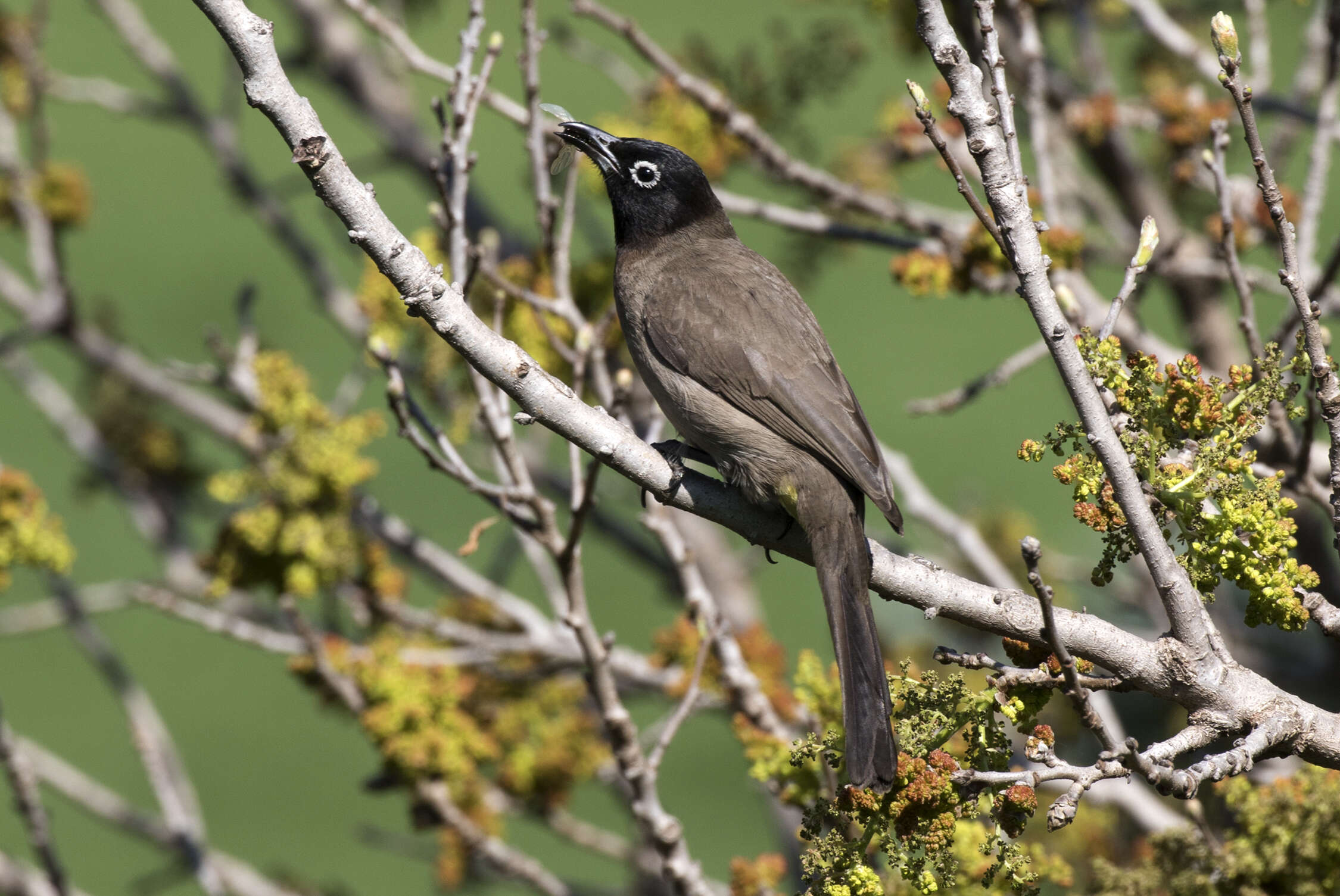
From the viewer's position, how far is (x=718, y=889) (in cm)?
406

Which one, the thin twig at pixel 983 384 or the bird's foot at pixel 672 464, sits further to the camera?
the thin twig at pixel 983 384

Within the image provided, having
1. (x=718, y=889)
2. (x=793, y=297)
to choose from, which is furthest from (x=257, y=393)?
(x=718, y=889)

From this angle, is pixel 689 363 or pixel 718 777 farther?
pixel 718 777

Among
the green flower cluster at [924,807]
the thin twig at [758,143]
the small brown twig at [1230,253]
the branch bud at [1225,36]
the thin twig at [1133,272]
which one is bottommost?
the green flower cluster at [924,807]

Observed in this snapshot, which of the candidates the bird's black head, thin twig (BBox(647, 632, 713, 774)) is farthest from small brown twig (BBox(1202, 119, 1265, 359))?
the bird's black head

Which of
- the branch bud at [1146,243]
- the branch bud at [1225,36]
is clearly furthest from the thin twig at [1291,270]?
the branch bud at [1146,243]

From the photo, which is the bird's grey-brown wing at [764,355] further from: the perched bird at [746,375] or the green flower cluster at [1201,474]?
the green flower cluster at [1201,474]

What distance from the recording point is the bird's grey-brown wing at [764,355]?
3.36 m

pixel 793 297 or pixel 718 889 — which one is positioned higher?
pixel 793 297

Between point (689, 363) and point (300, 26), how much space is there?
3956 mm

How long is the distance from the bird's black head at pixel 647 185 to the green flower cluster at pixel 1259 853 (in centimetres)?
245

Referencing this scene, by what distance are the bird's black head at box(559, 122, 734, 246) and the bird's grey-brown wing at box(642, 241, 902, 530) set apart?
1.06 ft

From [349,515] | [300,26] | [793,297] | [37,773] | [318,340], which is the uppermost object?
[318,340]

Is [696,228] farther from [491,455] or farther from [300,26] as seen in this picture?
[300,26]
